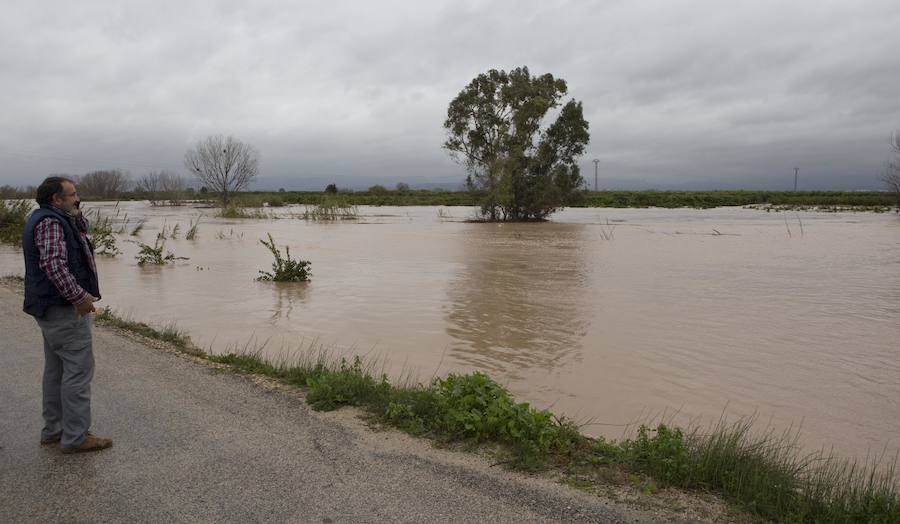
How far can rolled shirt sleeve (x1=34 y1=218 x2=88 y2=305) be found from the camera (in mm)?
4285

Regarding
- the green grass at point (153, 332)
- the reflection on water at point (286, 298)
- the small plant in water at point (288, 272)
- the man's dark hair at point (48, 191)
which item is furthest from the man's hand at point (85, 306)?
the small plant in water at point (288, 272)

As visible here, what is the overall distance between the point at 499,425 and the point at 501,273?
12.7m

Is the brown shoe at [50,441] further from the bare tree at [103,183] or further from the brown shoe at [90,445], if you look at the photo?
the bare tree at [103,183]

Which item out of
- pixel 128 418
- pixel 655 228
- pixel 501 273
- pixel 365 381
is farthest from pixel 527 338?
pixel 655 228

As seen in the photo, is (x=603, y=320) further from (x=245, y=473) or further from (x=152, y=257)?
(x=152, y=257)

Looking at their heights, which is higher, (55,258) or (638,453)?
(55,258)

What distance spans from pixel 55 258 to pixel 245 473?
1.91 meters

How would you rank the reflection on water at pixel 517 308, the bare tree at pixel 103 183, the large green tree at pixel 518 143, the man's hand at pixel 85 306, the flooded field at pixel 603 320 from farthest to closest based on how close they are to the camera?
the bare tree at pixel 103 183 < the large green tree at pixel 518 143 < the reflection on water at pixel 517 308 < the flooded field at pixel 603 320 < the man's hand at pixel 85 306

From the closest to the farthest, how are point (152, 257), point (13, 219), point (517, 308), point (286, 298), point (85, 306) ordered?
1. point (85, 306)
2. point (517, 308)
3. point (286, 298)
4. point (152, 257)
5. point (13, 219)

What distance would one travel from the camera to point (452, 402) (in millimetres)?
5090

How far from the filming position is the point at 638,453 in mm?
4438

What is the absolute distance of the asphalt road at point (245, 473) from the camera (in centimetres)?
369

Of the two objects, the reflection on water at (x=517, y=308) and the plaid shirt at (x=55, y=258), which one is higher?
the plaid shirt at (x=55, y=258)

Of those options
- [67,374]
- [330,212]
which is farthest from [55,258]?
[330,212]
